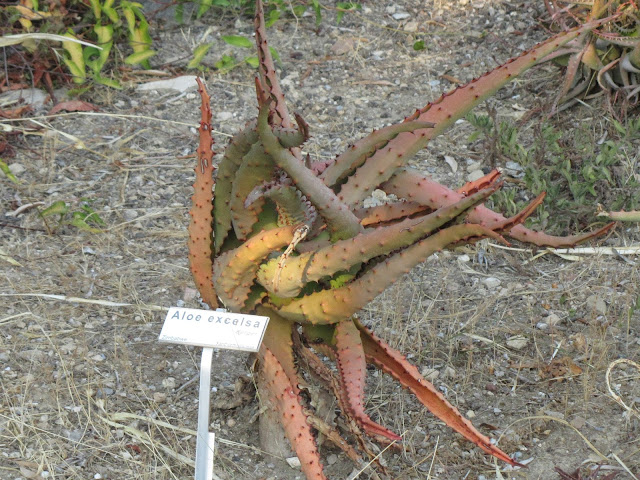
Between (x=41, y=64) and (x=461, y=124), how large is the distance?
1.90 m

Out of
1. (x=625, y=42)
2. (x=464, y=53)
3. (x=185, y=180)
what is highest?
(x=625, y=42)

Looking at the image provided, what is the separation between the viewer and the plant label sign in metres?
1.74

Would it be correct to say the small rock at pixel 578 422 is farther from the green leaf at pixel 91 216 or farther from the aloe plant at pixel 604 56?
the green leaf at pixel 91 216

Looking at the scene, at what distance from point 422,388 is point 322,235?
41cm

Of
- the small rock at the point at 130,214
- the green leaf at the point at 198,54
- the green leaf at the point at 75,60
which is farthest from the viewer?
the green leaf at the point at 198,54

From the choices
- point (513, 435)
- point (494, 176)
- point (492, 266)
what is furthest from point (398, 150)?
point (492, 266)

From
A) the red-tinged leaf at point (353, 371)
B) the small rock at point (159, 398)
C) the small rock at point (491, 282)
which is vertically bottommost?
the small rock at point (159, 398)

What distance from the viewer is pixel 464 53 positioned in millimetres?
4215

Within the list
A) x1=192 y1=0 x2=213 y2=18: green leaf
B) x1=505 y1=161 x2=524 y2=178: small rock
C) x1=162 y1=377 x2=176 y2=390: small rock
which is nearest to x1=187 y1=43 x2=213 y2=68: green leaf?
x1=192 y1=0 x2=213 y2=18: green leaf

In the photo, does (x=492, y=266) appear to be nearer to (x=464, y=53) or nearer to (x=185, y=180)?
(x=185, y=180)

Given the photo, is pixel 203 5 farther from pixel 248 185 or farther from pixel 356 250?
pixel 356 250

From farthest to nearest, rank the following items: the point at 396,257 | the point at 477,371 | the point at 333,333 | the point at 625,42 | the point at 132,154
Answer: the point at 132,154
the point at 625,42
the point at 477,371
the point at 333,333
the point at 396,257

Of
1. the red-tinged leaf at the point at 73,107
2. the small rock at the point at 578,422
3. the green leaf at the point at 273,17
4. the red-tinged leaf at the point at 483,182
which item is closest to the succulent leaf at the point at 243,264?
the red-tinged leaf at the point at 483,182

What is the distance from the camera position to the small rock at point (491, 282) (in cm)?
284
